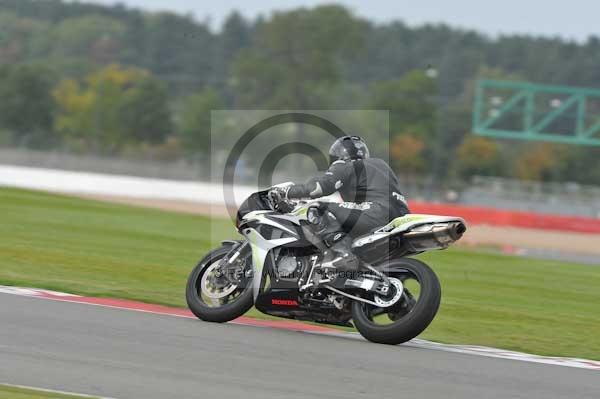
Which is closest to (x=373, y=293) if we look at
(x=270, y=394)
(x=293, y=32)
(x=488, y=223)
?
Result: (x=270, y=394)

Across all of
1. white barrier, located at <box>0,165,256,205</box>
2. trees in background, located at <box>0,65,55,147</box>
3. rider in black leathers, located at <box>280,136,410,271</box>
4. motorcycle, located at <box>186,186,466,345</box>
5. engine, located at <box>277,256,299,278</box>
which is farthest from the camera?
trees in background, located at <box>0,65,55,147</box>

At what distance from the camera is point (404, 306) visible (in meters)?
8.53

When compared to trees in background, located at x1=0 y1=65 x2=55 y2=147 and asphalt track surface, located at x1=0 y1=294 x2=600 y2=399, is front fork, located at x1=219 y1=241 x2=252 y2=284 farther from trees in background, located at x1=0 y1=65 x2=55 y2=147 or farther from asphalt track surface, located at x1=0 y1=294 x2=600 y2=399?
trees in background, located at x1=0 y1=65 x2=55 y2=147

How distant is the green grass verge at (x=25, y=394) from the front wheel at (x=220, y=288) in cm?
325

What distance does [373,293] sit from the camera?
8586mm

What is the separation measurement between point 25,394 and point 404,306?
142 inches

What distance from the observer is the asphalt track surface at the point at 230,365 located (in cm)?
646

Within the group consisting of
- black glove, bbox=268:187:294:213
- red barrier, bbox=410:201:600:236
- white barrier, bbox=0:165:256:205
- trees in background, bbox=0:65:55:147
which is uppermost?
black glove, bbox=268:187:294:213

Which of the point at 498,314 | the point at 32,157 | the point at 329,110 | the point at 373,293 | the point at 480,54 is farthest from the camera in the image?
the point at 480,54

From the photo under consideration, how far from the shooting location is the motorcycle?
834 centimetres

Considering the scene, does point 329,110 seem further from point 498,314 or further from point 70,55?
point 498,314

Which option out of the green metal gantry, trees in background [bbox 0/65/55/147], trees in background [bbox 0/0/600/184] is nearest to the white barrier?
the green metal gantry

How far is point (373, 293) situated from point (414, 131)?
73192 millimetres

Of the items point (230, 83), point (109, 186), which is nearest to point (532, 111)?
point (109, 186)
